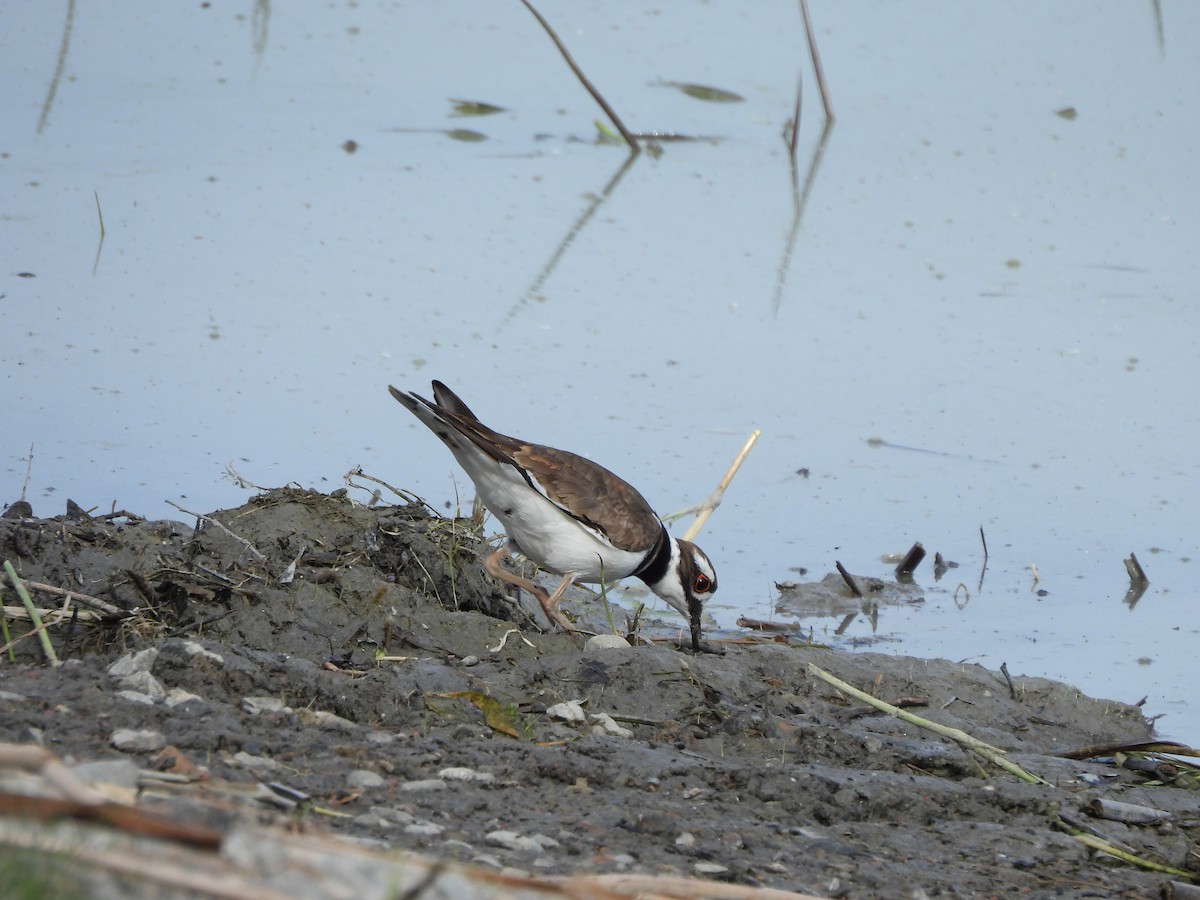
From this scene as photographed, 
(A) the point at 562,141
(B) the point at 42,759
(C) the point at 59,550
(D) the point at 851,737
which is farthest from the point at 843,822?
(A) the point at 562,141

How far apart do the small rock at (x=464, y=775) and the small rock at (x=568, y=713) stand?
91 centimetres

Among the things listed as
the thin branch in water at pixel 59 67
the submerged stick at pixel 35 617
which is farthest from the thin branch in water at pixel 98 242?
the submerged stick at pixel 35 617

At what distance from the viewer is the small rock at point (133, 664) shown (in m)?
5.02

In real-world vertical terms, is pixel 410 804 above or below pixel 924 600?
above

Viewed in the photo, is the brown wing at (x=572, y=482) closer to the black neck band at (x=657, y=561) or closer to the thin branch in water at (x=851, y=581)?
the black neck band at (x=657, y=561)

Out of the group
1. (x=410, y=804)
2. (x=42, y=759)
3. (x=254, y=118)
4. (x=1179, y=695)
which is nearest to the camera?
(x=42, y=759)

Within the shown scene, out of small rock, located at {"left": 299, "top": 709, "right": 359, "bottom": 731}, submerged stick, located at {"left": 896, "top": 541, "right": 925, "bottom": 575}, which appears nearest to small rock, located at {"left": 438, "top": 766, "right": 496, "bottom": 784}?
small rock, located at {"left": 299, "top": 709, "right": 359, "bottom": 731}

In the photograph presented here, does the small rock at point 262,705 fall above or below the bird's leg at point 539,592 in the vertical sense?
above

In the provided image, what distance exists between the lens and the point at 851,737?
609 centimetres

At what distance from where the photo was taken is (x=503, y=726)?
557cm

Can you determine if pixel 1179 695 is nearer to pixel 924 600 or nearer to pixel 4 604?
pixel 924 600

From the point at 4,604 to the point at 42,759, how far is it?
287cm

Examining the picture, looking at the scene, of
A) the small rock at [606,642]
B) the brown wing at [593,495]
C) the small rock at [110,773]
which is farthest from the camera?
the brown wing at [593,495]

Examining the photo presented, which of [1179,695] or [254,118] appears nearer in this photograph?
[1179,695]
